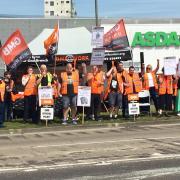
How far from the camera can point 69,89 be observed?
17531 mm

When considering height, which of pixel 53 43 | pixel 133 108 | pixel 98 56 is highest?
pixel 53 43

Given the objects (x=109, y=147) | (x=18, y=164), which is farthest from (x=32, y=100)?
(x=18, y=164)

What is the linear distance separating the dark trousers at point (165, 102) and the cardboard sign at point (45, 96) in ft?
13.9

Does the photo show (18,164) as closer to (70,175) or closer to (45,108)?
(70,175)

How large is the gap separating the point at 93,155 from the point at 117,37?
36.0 ft

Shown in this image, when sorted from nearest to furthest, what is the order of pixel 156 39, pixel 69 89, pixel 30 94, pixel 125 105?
pixel 69 89 < pixel 30 94 < pixel 125 105 < pixel 156 39

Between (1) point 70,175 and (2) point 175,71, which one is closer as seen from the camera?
(1) point 70,175

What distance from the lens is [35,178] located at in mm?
8625

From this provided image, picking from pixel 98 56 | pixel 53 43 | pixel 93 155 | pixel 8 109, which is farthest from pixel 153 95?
pixel 93 155

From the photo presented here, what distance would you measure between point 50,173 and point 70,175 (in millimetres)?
414

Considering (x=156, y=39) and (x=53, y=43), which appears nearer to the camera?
(x=53, y=43)

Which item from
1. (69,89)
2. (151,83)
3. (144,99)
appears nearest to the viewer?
(69,89)

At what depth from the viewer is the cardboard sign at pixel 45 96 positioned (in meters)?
17.4

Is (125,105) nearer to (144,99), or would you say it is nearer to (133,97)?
(133,97)
